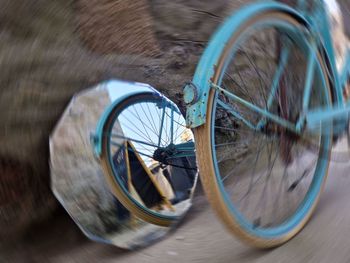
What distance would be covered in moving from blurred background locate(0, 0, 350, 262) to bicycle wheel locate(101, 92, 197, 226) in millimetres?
124

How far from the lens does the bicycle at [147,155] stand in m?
1.60

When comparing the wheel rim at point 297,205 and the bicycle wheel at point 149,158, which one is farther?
the bicycle wheel at point 149,158

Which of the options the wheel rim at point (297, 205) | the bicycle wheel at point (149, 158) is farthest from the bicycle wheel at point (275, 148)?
the bicycle wheel at point (149, 158)

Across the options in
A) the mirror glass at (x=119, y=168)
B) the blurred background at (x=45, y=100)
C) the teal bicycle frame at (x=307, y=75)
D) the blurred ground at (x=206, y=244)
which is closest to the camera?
the teal bicycle frame at (x=307, y=75)

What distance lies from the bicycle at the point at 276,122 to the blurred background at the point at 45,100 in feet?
0.62

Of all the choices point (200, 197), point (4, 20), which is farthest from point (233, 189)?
point (4, 20)

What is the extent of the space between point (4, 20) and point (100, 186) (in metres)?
0.72

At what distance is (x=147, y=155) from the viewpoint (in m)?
1.72

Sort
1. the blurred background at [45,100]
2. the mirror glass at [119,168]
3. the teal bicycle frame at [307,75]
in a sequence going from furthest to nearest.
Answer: the mirror glass at [119,168], the blurred background at [45,100], the teal bicycle frame at [307,75]

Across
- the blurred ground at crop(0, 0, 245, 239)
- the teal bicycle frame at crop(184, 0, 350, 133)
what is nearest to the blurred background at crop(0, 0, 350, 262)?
the blurred ground at crop(0, 0, 245, 239)

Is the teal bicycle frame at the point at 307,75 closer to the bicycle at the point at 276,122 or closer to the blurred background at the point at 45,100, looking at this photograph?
the bicycle at the point at 276,122

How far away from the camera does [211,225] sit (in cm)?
162

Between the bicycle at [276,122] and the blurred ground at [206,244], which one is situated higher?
→ the bicycle at [276,122]

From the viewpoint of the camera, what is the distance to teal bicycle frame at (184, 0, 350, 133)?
41.2 inches
